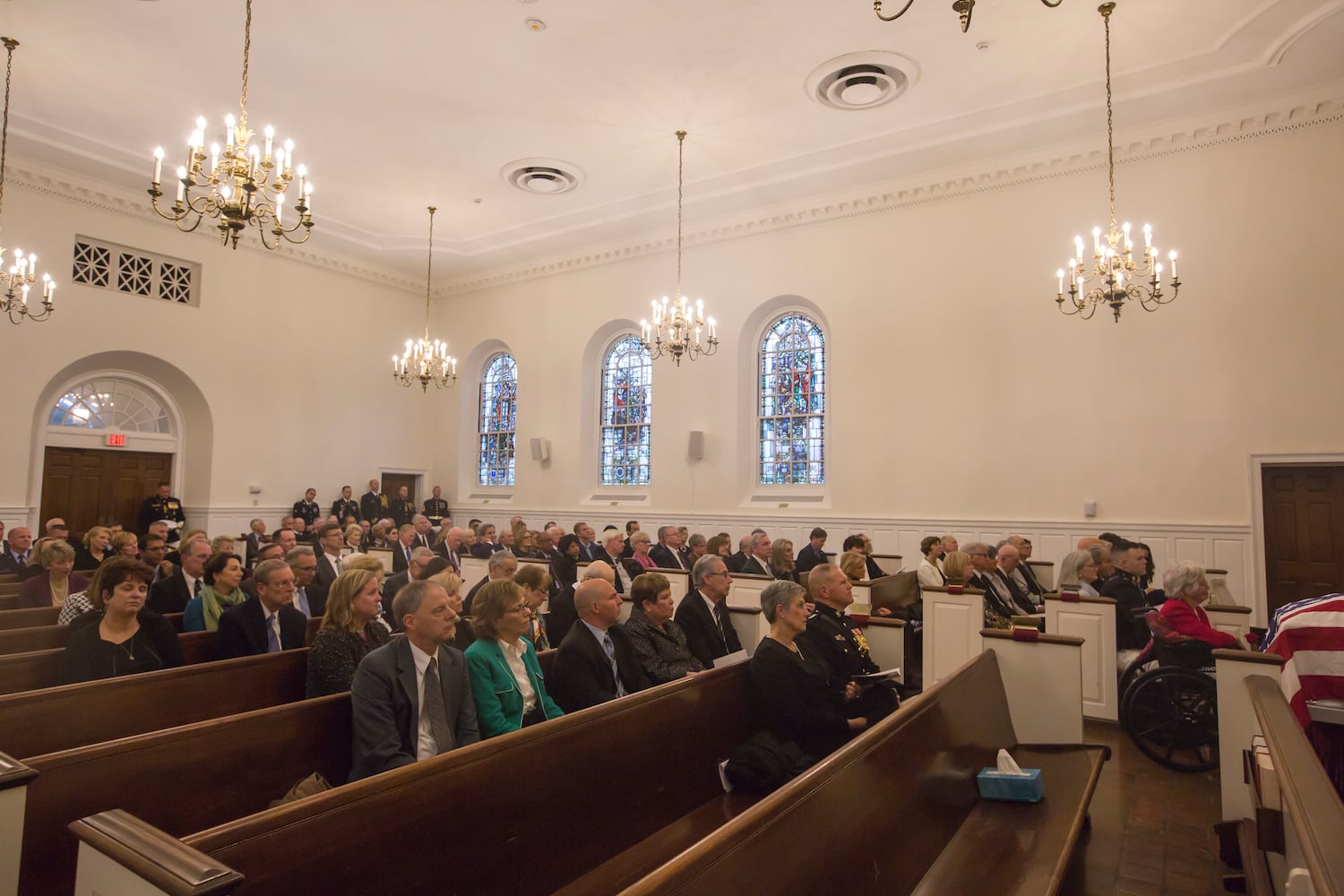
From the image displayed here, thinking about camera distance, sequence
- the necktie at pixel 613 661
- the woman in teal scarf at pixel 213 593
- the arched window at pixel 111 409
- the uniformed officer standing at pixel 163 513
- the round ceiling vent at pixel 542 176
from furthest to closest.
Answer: the uniformed officer standing at pixel 163 513, the arched window at pixel 111 409, the round ceiling vent at pixel 542 176, the woman in teal scarf at pixel 213 593, the necktie at pixel 613 661

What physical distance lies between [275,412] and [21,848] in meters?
11.2

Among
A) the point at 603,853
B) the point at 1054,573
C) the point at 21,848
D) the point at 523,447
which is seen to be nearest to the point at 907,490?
the point at 1054,573

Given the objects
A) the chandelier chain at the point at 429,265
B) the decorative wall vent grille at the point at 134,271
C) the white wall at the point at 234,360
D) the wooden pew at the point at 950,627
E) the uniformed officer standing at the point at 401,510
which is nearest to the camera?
the wooden pew at the point at 950,627

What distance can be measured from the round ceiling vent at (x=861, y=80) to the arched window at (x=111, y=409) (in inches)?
378

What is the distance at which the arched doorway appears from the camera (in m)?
10.1

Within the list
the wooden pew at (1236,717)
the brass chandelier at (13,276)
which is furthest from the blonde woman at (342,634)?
the brass chandelier at (13,276)

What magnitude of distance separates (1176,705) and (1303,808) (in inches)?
125

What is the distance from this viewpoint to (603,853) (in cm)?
230

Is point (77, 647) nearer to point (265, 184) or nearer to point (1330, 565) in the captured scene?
point (265, 184)

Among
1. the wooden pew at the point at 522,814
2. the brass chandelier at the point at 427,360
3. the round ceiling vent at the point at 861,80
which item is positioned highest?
the round ceiling vent at the point at 861,80

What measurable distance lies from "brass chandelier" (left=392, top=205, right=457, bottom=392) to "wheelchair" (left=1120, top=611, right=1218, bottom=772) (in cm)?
902

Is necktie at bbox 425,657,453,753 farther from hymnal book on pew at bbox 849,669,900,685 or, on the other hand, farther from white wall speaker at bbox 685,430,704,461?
white wall speaker at bbox 685,430,704,461

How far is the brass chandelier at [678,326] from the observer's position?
9133 millimetres

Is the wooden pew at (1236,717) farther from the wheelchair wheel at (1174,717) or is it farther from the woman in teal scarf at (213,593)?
the woman in teal scarf at (213,593)
